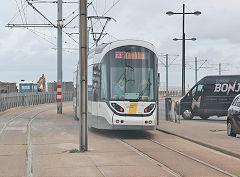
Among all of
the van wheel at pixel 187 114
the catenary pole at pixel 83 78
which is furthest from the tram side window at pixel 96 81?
the van wheel at pixel 187 114

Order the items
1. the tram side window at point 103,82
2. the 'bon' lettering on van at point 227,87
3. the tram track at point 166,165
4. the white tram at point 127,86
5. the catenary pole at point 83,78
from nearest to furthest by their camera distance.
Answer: the tram track at point 166,165 < the catenary pole at point 83,78 < the white tram at point 127,86 < the tram side window at point 103,82 < the 'bon' lettering on van at point 227,87

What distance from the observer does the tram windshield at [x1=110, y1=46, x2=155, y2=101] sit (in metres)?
15.3

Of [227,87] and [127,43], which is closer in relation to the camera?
[127,43]

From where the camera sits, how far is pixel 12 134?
671 inches

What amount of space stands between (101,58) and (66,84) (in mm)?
48145

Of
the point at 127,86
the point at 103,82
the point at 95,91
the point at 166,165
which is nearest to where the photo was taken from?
the point at 166,165

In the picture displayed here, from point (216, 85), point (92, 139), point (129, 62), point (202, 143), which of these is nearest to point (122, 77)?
point (129, 62)

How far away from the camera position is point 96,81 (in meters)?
16.2

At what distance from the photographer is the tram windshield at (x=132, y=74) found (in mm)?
15266

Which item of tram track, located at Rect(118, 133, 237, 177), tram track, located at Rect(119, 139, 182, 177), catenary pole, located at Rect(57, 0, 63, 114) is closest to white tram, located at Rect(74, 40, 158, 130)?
tram track, located at Rect(118, 133, 237, 177)

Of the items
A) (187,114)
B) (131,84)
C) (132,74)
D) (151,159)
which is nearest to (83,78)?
(151,159)

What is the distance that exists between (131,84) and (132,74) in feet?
1.15

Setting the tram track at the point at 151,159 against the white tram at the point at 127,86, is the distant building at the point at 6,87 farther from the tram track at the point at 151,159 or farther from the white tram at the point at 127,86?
the tram track at the point at 151,159

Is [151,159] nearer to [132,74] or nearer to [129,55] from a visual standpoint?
→ [132,74]
